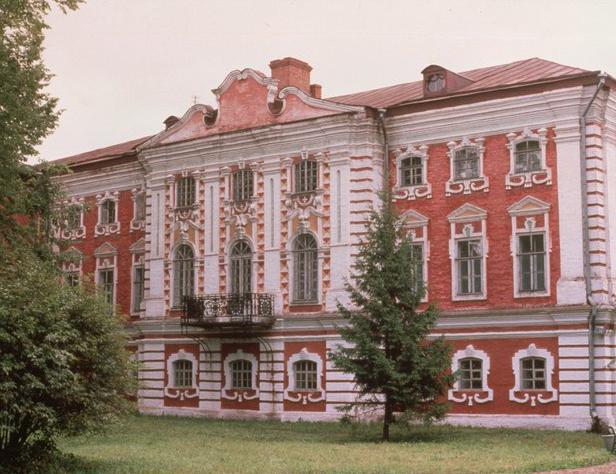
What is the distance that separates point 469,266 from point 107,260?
610 inches

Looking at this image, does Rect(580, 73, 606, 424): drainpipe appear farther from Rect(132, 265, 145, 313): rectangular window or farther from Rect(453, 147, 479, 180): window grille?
Rect(132, 265, 145, 313): rectangular window

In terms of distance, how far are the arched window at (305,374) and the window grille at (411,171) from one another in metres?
6.37

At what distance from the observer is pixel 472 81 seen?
1265 inches

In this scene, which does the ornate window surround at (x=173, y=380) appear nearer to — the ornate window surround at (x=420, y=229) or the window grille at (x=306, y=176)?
the window grille at (x=306, y=176)

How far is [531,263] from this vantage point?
28594 millimetres

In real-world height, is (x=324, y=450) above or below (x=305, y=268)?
below

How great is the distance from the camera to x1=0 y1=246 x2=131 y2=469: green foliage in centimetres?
1652

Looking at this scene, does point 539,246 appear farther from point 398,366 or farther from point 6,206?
point 6,206

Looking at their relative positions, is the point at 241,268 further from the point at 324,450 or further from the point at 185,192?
the point at 324,450

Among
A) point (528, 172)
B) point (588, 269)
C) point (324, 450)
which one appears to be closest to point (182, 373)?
point (528, 172)

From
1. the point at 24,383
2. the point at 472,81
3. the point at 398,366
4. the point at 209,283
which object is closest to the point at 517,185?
the point at 472,81

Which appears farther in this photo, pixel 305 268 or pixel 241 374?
pixel 241 374

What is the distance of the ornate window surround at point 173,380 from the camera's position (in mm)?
34750

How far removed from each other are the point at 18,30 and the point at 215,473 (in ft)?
44.0
